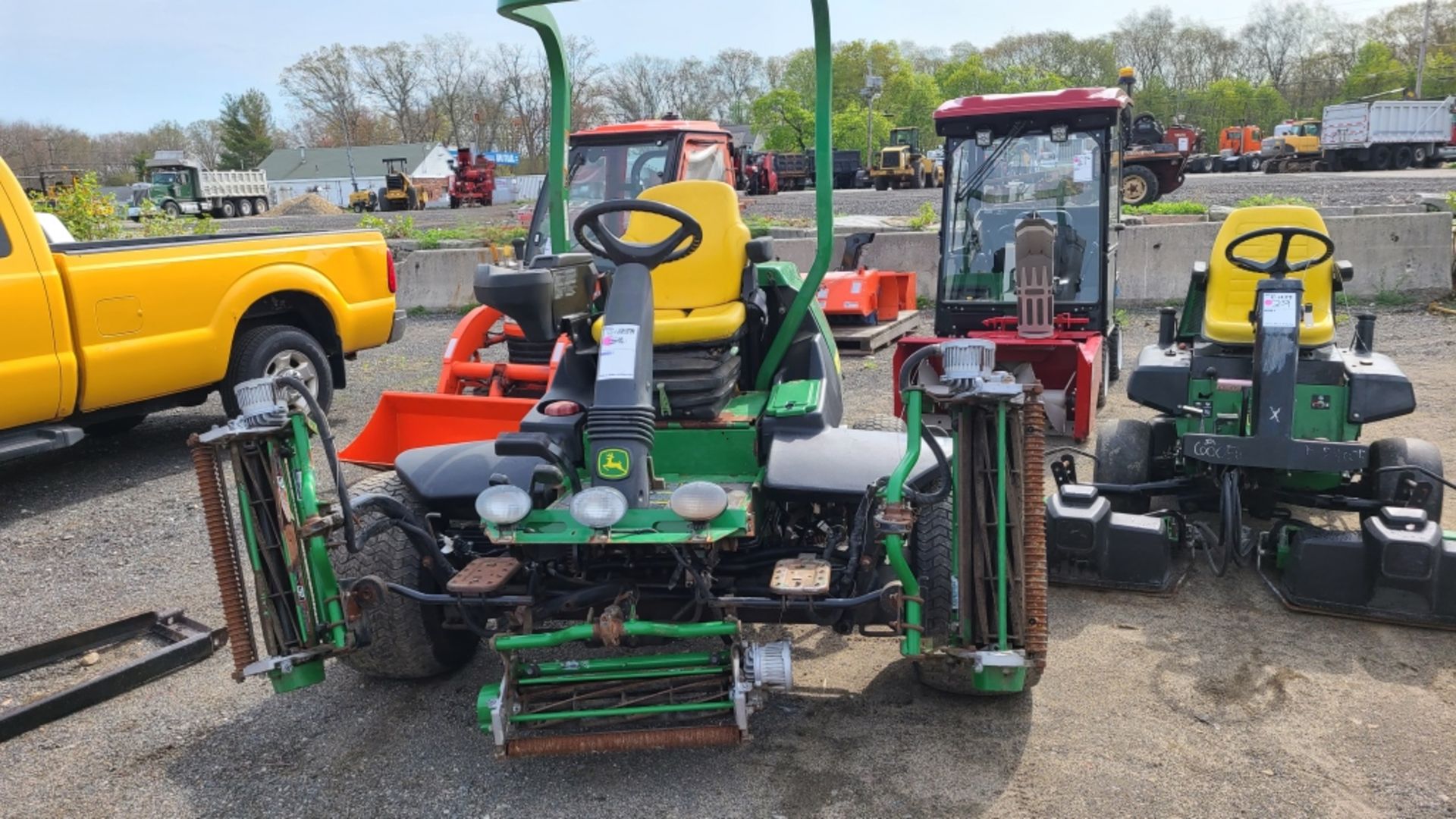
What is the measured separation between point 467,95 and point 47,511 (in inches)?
3285

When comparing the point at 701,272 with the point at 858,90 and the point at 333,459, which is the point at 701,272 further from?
the point at 858,90

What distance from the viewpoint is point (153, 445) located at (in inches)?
310

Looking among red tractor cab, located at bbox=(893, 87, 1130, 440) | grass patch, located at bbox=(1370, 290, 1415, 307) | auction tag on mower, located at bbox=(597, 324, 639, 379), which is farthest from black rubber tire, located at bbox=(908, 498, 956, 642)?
grass patch, located at bbox=(1370, 290, 1415, 307)

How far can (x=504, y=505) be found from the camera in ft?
10.4

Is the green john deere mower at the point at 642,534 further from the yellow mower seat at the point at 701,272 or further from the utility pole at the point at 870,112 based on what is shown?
the utility pole at the point at 870,112

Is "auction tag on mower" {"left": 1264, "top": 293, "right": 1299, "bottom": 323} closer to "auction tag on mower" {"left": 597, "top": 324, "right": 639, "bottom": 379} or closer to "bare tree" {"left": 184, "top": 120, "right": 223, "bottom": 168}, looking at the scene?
"auction tag on mower" {"left": 597, "top": 324, "right": 639, "bottom": 379}

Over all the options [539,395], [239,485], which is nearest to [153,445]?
[539,395]

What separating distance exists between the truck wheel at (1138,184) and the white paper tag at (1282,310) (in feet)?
57.9

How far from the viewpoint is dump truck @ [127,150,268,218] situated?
141ft

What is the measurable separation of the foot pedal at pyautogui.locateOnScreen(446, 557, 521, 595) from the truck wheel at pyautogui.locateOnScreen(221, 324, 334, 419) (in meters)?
4.33

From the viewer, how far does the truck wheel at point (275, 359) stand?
7.32 m

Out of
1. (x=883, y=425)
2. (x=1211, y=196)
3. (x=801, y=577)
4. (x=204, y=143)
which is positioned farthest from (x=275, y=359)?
(x=204, y=143)

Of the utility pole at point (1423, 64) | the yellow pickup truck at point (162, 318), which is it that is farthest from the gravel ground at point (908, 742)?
the utility pole at point (1423, 64)

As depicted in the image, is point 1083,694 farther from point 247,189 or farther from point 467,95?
point 467,95
